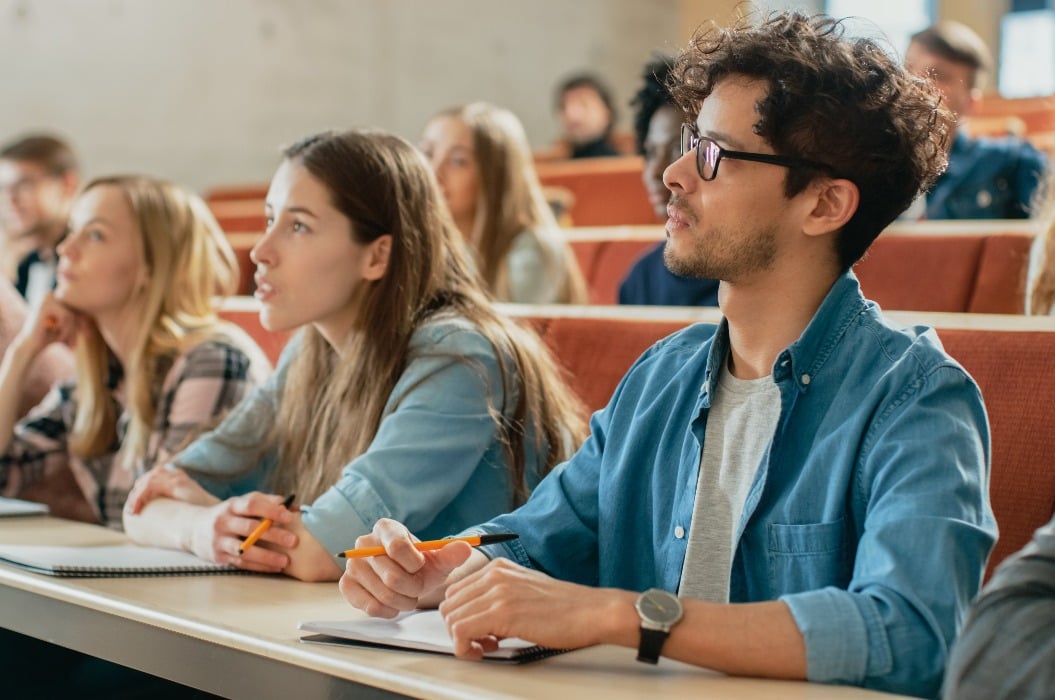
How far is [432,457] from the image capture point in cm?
179

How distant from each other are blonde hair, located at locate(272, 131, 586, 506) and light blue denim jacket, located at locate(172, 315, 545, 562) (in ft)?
0.07

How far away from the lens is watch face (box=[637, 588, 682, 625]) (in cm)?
114

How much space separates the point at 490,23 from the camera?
27.0ft

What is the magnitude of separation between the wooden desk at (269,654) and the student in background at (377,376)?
25 cm

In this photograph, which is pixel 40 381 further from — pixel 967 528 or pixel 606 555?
pixel 967 528

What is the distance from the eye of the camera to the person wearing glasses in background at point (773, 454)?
114 centimetres

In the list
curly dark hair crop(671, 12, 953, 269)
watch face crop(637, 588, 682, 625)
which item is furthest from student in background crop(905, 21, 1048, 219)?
watch face crop(637, 588, 682, 625)

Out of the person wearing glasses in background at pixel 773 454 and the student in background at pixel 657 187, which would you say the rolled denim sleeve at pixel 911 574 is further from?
the student in background at pixel 657 187

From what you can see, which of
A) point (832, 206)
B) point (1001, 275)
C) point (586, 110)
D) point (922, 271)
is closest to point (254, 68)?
point (586, 110)

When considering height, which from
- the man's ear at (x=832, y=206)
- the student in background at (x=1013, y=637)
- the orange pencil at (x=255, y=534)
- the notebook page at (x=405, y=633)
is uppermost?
the man's ear at (x=832, y=206)

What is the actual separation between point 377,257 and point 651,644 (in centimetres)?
99

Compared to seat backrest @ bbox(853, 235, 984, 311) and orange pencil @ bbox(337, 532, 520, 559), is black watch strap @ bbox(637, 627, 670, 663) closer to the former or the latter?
orange pencil @ bbox(337, 532, 520, 559)

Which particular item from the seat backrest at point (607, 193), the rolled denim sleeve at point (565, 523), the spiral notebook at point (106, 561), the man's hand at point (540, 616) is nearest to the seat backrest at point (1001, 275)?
the rolled denim sleeve at point (565, 523)

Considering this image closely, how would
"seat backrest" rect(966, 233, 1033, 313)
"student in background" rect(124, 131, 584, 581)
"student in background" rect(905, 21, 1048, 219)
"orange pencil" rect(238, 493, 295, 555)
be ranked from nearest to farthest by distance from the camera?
"orange pencil" rect(238, 493, 295, 555), "student in background" rect(124, 131, 584, 581), "seat backrest" rect(966, 233, 1033, 313), "student in background" rect(905, 21, 1048, 219)
